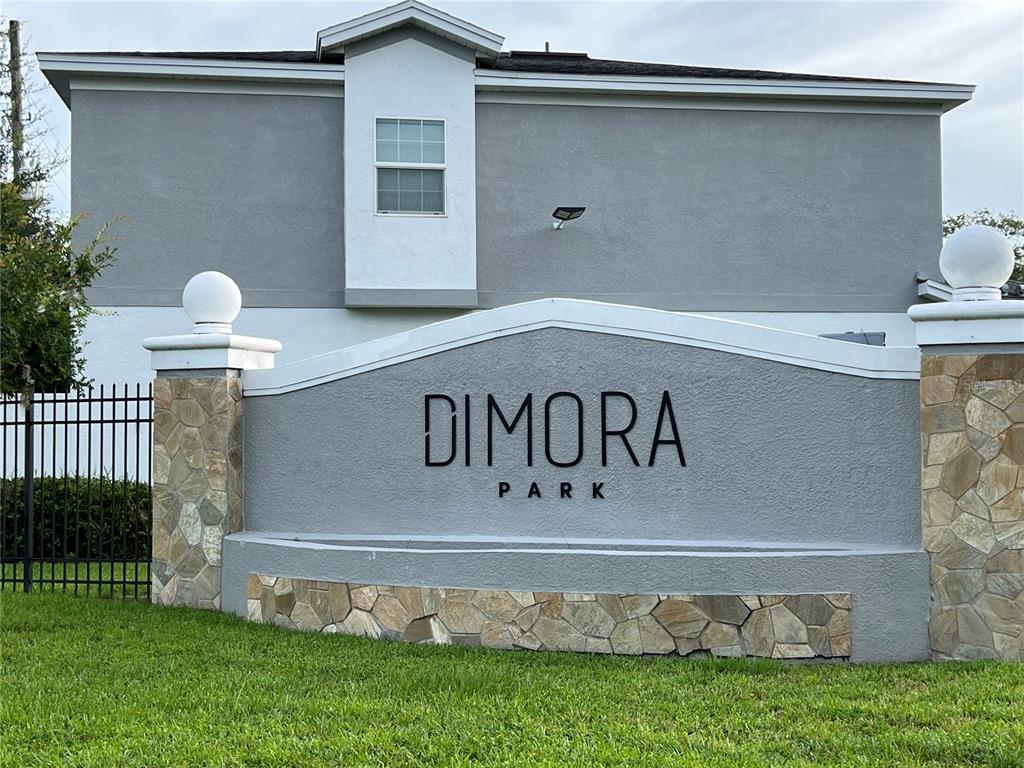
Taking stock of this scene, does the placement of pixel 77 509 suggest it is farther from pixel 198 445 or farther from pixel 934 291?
pixel 934 291

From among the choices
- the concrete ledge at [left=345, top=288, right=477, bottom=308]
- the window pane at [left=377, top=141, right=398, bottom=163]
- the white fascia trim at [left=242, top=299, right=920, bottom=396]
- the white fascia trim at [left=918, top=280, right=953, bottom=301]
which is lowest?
the white fascia trim at [left=242, top=299, right=920, bottom=396]

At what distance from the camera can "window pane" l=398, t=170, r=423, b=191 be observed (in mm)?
15953

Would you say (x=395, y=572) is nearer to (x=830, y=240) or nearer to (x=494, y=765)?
(x=494, y=765)

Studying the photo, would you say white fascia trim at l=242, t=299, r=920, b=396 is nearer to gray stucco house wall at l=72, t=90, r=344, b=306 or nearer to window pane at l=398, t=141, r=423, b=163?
gray stucco house wall at l=72, t=90, r=344, b=306

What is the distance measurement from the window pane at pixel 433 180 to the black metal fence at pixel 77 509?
16.5ft

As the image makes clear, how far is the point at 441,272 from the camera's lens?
1591cm

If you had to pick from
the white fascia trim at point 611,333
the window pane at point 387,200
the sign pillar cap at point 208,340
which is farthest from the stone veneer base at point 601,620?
the window pane at point 387,200

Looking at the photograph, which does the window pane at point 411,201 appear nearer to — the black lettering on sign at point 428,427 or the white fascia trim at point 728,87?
the white fascia trim at point 728,87

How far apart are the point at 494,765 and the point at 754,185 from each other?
13.5 meters

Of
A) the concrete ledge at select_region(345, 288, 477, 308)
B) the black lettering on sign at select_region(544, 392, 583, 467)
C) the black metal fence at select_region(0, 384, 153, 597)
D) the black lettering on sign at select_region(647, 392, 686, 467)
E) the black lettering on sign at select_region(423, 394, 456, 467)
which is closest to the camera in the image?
the black lettering on sign at select_region(647, 392, 686, 467)

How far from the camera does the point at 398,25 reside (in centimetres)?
1586

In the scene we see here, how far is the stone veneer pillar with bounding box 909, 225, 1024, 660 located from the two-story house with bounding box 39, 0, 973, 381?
30.5 ft

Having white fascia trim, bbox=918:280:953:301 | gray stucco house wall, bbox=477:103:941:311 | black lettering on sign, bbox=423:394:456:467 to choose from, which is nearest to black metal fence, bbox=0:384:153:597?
black lettering on sign, bbox=423:394:456:467

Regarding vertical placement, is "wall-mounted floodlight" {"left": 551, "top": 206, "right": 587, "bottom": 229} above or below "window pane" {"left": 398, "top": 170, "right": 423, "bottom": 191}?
below
